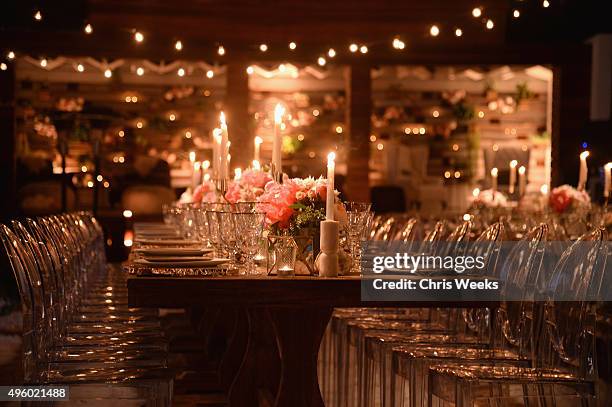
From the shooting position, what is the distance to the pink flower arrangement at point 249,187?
4.11 metres

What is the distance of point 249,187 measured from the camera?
164 inches

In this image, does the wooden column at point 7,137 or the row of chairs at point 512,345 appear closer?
the row of chairs at point 512,345

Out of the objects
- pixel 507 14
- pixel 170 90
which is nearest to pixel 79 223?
pixel 507 14

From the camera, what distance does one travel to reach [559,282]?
330 cm

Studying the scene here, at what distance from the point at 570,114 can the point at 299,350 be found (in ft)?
31.3

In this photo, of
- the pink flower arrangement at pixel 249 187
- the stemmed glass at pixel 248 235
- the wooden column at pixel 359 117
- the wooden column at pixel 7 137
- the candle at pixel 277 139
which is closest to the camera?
the stemmed glass at pixel 248 235

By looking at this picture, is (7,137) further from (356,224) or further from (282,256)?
(282,256)

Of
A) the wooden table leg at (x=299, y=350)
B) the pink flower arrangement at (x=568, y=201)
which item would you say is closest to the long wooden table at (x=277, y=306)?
the wooden table leg at (x=299, y=350)

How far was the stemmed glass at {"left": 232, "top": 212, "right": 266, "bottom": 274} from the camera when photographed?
316 centimetres

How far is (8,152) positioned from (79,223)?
5.74 metres

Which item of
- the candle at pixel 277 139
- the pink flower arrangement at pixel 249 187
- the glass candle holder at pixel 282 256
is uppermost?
the candle at pixel 277 139

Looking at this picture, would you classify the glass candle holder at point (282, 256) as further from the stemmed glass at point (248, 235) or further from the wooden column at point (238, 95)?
the wooden column at point (238, 95)

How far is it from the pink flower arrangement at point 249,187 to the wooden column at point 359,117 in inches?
299

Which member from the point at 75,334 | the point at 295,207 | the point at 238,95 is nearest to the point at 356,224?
the point at 295,207
